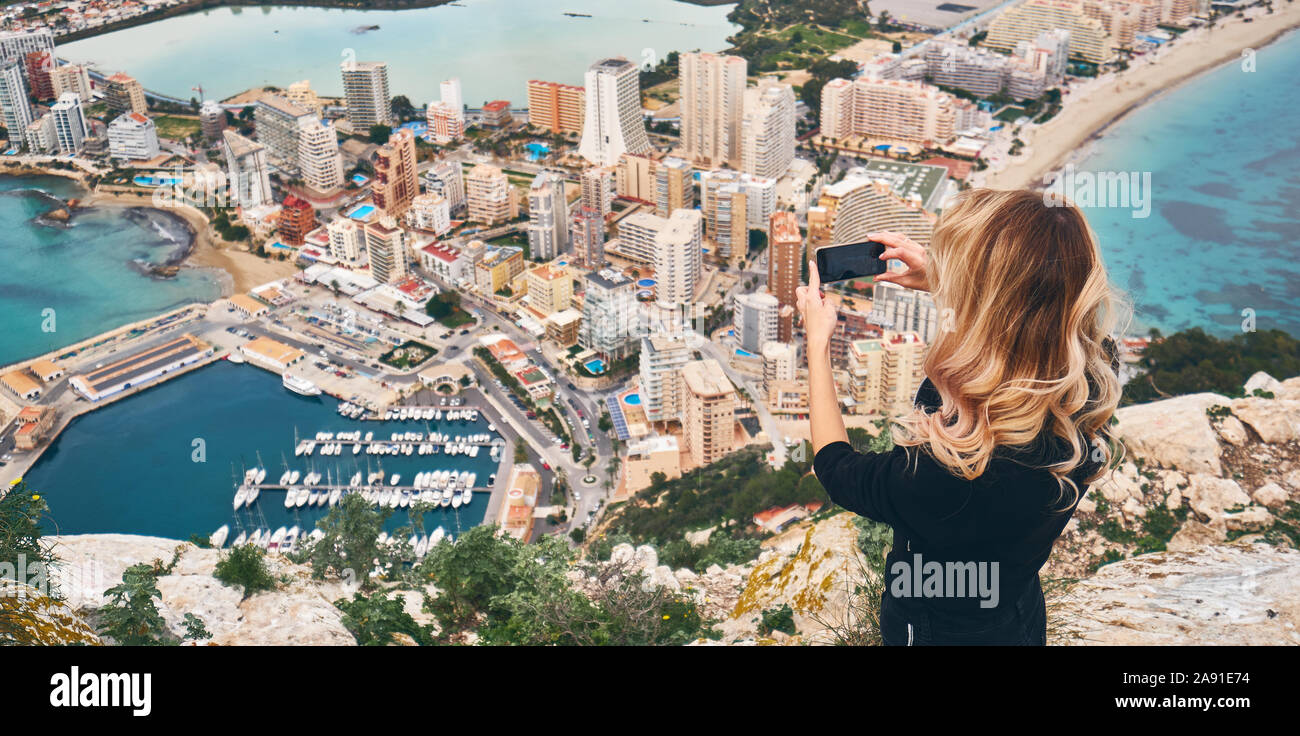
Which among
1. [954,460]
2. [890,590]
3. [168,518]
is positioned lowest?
[168,518]

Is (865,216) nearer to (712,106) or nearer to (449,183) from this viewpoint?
(712,106)

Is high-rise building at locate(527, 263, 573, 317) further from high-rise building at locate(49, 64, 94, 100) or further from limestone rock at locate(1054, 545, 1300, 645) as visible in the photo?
high-rise building at locate(49, 64, 94, 100)

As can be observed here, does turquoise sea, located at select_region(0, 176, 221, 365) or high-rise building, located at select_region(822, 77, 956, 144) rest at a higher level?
high-rise building, located at select_region(822, 77, 956, 144)

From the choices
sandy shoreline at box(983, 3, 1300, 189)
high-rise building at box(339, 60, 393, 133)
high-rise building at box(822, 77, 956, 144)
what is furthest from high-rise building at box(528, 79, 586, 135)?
sandy shoreline at box(983, 3, 1300, 189)

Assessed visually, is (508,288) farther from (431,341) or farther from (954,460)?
(954,460)

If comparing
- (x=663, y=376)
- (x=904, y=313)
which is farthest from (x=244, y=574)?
(x=904, y=313)

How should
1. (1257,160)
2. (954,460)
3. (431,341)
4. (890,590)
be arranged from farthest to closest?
(1257,160), (431,341), (890,590), (954,460)
